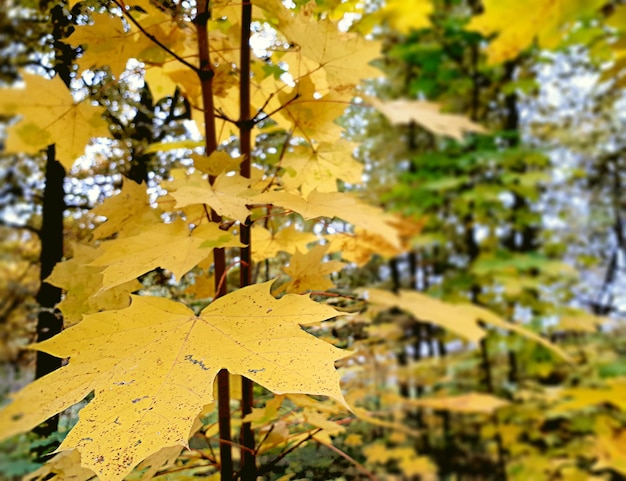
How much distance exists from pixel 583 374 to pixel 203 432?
2.80 meters

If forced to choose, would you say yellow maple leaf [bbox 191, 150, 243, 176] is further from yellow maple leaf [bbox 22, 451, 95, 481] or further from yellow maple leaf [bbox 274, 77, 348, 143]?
yellow maple leaf [bbox 22, 451, 95, 481]

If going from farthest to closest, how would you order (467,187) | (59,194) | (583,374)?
(467,187), (583,374), (59,194)

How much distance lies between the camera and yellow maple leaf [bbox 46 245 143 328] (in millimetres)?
397

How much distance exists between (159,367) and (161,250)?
87 mm

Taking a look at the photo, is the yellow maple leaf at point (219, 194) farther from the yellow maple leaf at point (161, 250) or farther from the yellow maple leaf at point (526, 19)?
the yellow maple leaf at point (526, 19)

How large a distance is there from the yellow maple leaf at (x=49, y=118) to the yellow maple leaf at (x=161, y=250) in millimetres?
99

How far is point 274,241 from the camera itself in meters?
0.50

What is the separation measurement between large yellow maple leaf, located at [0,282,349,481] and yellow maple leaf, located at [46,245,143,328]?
3.6 inches

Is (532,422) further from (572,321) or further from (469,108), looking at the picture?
(469,108)

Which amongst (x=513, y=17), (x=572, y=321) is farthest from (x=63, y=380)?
(x=572, y=321)

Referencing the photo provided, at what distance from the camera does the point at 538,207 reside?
3.27 m

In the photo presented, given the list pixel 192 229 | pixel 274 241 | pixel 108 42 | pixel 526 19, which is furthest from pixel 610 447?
pixel 108 42

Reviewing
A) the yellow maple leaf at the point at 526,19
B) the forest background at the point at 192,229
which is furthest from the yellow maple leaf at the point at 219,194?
the yellow maple leaf at the point at 526,19

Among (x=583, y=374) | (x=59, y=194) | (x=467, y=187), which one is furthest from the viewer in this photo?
(x=467, y=187)
